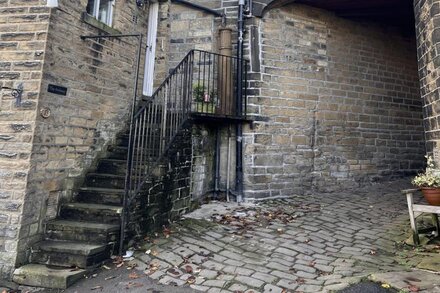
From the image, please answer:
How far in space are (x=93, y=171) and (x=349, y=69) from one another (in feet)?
19.9

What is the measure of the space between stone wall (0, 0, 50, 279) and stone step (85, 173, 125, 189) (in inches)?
41.7

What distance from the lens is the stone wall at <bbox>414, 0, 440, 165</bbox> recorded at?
429 centimetres

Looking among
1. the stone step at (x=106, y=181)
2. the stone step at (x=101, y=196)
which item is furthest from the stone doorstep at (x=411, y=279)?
the stone step at (x=106, y=181)

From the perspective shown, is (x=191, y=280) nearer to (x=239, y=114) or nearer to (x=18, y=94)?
(x=18, y=94)

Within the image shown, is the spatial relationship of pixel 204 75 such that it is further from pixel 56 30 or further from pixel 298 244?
pixel 298 244

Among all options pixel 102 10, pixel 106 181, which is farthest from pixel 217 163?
pixel 102 10

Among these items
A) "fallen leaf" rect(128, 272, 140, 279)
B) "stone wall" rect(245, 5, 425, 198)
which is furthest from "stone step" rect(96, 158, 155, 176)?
"stone wall" rect(245, 5, 425, 198)

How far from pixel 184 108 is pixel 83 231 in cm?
241

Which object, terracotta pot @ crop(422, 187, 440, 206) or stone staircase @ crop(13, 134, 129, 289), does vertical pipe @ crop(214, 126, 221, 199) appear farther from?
terracotta pot @ crop(422, 187, 440, 206)

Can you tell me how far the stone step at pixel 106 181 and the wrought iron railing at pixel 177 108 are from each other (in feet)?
1.17

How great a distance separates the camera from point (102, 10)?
5.31m

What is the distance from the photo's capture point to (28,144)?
3912mm

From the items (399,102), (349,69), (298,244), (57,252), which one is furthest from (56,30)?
(399,102)

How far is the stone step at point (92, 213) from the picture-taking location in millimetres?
4167
